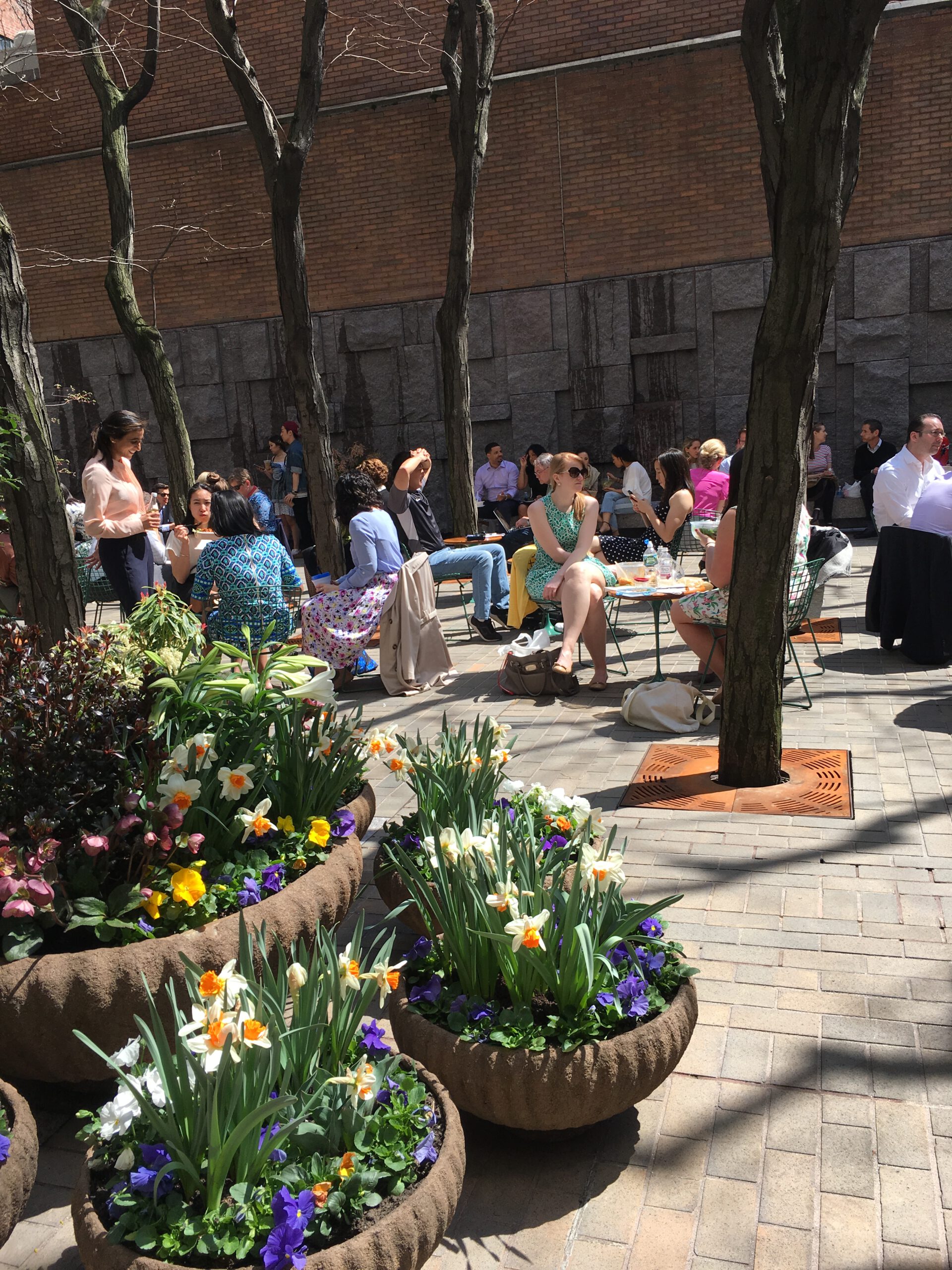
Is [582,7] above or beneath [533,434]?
above

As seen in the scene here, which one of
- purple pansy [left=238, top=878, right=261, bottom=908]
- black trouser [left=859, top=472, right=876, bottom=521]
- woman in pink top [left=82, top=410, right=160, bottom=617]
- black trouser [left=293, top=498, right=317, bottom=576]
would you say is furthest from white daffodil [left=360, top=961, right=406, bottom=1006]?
black trouser [left=859, top=472, right=876, bottom=521]

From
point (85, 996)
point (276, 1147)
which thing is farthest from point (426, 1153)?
point (85, 996)

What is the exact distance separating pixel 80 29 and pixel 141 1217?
13007mm

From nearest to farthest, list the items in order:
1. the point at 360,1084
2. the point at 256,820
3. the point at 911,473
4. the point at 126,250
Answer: the point at 360,1084, the point at 256,820, the point at 911,473, the point at 126,250

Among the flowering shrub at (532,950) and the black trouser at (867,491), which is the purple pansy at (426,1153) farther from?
the black trouser at (867,491)

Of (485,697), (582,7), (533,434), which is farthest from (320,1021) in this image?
(582,7)

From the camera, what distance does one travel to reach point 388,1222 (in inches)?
73.5

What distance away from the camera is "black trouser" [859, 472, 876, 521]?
554 inches

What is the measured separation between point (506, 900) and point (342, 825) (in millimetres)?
1107

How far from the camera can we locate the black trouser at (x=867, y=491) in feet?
46.1

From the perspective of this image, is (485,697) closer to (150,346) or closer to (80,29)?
(150,346)

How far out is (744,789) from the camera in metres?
4.84

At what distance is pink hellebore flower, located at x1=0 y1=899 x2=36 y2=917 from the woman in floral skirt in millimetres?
4774

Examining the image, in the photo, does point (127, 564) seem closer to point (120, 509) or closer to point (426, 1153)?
point (120, 509)
